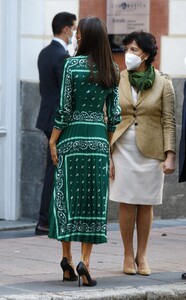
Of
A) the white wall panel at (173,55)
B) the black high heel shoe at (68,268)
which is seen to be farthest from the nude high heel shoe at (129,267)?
the white wall panel at (173,55)

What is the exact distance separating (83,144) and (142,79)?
0.96 m

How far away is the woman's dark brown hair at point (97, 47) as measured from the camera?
7781mm

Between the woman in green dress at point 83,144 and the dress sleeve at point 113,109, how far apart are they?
0.14 m

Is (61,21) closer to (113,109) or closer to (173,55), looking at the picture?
(173,55)

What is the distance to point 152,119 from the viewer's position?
8531mm

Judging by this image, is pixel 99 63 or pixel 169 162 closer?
pixel 99 63

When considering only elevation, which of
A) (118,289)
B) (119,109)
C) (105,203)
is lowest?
(118,289)

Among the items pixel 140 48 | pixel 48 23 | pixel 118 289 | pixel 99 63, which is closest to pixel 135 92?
pixel 140 48

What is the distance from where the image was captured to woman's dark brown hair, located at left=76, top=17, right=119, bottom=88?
7.78 metres

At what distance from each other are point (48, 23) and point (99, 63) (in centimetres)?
343

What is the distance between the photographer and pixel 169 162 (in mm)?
8438

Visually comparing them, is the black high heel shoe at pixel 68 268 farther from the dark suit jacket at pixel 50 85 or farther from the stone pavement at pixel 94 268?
the dark suit jacket at pixel 50 85

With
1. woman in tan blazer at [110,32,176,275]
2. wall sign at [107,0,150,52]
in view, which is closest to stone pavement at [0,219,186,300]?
woman in tan blazer at [110,32,176,275]

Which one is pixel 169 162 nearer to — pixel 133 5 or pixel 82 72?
pixel 82 72
